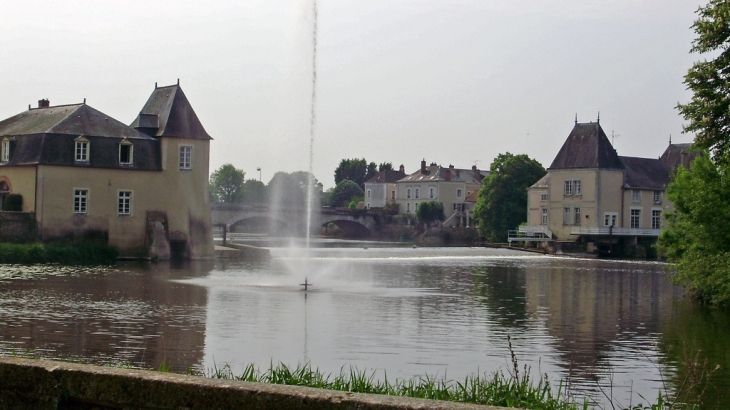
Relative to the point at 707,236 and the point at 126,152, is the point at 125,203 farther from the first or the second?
the point at 707,236

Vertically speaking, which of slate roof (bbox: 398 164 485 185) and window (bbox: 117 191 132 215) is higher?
slate roof (bbox: 398 164 485 185)

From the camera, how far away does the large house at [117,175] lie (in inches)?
1807

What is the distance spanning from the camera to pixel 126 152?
48250mm

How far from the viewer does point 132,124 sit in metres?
50.8

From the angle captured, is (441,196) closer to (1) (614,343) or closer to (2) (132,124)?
(2) (132,124)

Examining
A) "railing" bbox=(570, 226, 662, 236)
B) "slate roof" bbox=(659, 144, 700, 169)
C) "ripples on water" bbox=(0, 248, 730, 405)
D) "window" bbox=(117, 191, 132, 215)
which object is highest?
"slate roof" bbox=(659, 144, 700, 169)

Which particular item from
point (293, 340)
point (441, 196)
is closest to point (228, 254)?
point (293, 340)

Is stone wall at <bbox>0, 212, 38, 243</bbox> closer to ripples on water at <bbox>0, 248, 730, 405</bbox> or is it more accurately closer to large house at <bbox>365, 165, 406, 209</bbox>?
ripples on water at <bbox>0, 248, 730, 405</bbox>

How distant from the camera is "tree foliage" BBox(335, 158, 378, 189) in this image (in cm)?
15662

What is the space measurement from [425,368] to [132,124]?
39.2m

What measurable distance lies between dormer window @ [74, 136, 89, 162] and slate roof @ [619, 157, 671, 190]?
139 feet

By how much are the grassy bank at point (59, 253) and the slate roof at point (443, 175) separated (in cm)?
7529

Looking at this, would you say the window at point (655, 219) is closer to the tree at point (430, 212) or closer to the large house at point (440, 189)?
the tree at point (430, 212)

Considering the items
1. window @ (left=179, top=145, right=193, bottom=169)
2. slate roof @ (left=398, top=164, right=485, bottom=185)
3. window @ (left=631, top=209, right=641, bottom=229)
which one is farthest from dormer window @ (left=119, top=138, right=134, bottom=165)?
slate roof @ (left=398, top=164, right=485, bottom=185)
